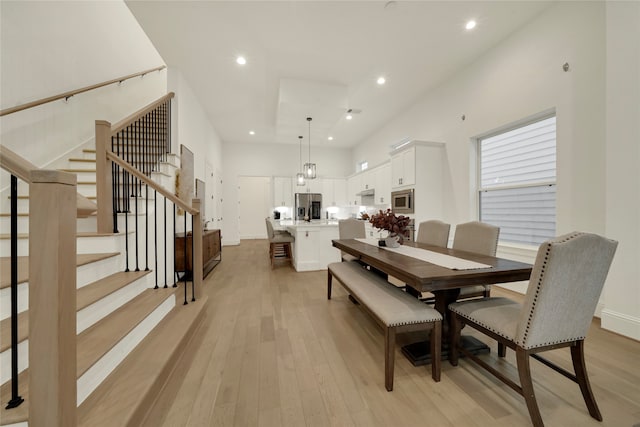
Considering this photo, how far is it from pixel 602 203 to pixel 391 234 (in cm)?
212

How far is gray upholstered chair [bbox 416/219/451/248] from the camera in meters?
2.62

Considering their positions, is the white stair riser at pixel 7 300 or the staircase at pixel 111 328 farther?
the white stair riser at pixel 7 300

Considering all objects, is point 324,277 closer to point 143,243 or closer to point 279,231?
point 279,231

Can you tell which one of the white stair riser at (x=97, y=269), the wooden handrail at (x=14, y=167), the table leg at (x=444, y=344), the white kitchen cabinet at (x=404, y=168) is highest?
the white kitchen cabinet at (x=404, y=168)

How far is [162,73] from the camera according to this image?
4.87 metres

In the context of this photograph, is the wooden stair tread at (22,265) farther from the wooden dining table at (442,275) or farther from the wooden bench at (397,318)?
the wooden dining table at (442,275)

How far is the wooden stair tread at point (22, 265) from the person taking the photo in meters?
1.26

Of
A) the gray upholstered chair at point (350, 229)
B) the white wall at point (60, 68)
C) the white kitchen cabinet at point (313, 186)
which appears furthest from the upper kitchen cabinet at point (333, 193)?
the white wall at point (60, 68)

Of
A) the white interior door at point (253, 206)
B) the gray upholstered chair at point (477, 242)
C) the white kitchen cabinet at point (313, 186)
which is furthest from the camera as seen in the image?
the white interior door at point (253, 206)

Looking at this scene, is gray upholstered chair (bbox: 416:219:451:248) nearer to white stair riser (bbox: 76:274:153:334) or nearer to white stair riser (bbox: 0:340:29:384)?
white stair riser (bbox: 76:274:153:334)

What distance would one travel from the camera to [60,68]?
2.71 m

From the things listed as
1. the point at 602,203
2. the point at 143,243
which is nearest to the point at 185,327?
the point at 143,243

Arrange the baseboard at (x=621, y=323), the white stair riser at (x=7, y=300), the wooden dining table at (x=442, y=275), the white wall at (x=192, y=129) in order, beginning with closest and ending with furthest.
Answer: the white stair riser at (x=7, y=300) < the wooden dining table at (x=442, y=275) < the baseboard at (x=621, y=323) < the white wall at (x=192, y=129)

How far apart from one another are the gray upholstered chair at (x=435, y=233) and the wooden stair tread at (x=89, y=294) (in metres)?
3.09
